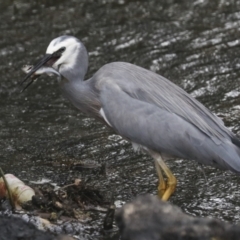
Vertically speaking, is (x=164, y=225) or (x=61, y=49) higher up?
(x=61, y=49)

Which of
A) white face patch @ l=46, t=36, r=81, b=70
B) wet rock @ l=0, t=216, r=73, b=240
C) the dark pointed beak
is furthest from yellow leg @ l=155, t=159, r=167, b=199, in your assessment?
wet rock @ l=0, t=216, r=73, b=240

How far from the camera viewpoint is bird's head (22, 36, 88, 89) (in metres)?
6.88

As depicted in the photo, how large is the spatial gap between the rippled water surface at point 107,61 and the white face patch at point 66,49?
3.43ft

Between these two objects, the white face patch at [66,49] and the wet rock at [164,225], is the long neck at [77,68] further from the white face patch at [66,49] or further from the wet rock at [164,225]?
the wet rock at [164,225]

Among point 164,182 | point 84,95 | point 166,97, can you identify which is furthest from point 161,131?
point 84,95

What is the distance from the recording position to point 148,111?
682cm

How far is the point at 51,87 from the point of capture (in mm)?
9773

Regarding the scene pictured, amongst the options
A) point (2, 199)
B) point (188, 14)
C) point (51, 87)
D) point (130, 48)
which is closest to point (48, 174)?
point (2, 199)

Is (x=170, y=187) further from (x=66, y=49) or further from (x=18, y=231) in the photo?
(x=18, y=231)

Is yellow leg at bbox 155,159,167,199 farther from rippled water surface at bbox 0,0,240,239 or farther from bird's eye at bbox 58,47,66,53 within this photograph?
bird's eye at bbox 58,47,66,53

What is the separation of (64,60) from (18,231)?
75.9 inches

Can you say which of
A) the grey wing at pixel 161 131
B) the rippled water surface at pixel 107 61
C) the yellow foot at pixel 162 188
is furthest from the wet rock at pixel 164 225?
the yellow foot at pixel 162 188

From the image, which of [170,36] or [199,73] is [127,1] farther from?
[199,73]

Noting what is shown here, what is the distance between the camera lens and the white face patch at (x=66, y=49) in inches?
272
